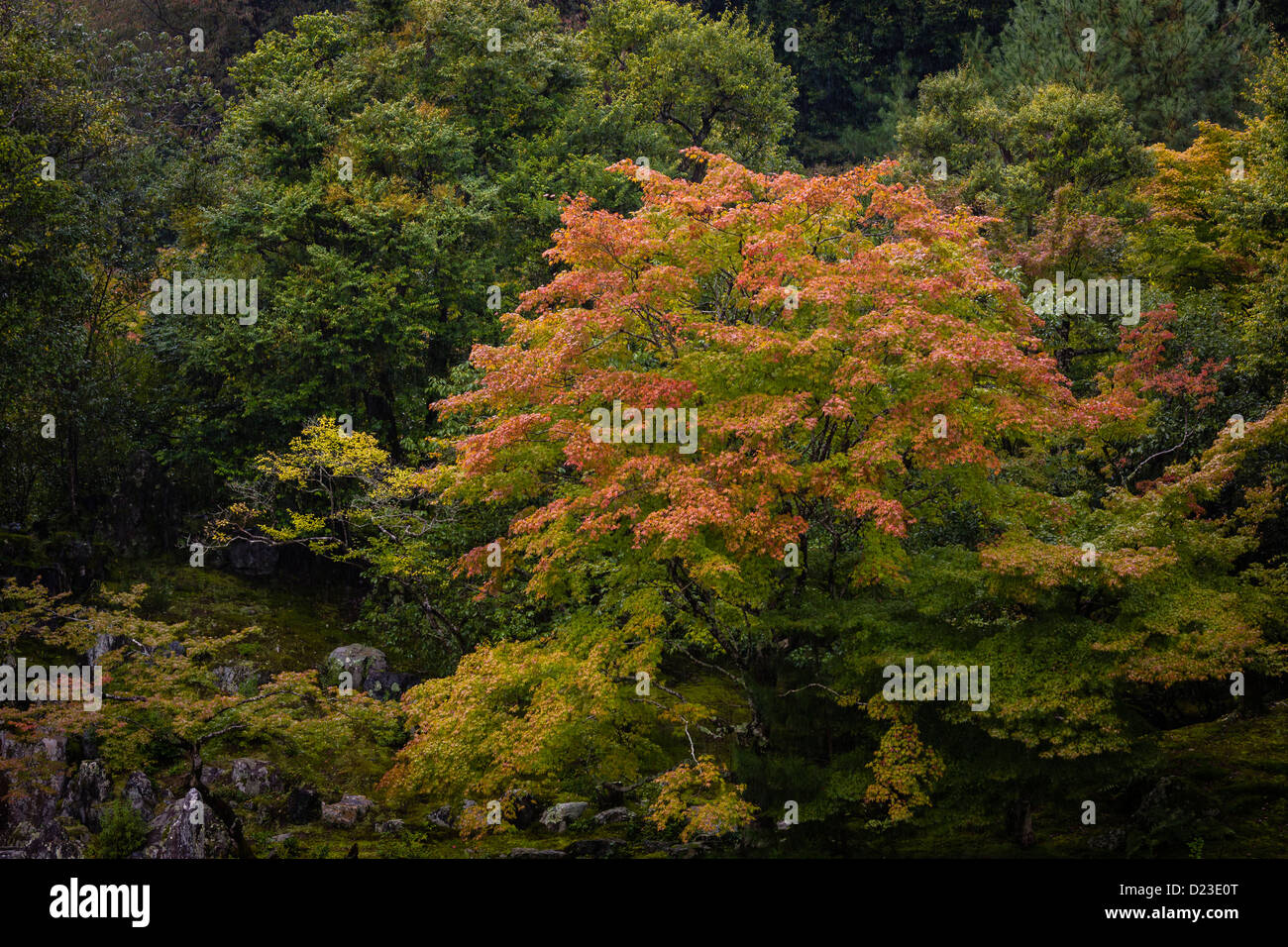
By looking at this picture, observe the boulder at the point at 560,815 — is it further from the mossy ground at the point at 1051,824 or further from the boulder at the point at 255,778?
the boulder at the point at 255,778

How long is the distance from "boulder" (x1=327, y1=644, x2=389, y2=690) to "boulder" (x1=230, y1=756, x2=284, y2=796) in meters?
2.94

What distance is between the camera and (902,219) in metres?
14.3

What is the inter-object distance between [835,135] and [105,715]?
40.2 metres

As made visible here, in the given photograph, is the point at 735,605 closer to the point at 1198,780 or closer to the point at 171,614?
the point at 1198,780

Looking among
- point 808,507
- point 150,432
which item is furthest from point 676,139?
point 808,507

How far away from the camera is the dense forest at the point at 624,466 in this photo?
41.5 feet

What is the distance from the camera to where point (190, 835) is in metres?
15.0

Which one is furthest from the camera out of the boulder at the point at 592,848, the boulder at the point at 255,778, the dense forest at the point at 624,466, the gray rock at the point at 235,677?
the gray rock at the point at 235,677

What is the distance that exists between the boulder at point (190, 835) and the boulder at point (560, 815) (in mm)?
4746

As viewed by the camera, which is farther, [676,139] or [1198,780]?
[676,139]

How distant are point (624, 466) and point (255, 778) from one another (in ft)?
31.9

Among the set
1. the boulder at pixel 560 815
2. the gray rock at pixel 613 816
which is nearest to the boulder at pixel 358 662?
the boulder at pixel 560 815

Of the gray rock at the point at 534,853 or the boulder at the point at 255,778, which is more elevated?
the boulder at the point at 255,778

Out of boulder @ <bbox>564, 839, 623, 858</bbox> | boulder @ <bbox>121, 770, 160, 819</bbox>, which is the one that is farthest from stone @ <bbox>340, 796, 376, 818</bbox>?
boulder @ <bbox>564, 839, 623, 858</bbox>
